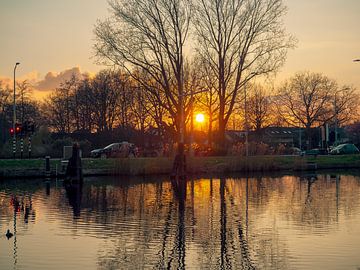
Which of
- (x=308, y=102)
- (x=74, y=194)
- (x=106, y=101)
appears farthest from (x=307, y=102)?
(x=74, y=194)

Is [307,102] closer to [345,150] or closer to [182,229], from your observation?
[345,150]

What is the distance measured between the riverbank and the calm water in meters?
11.4

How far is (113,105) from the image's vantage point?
79500 mm

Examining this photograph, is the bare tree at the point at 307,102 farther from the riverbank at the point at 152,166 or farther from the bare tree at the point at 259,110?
the riverbank at the point at 152,166

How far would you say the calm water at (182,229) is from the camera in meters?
13.5

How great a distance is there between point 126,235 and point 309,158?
42.0m

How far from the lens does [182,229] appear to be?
17875 millimetres

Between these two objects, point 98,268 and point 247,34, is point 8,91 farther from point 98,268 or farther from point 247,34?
point 98,268

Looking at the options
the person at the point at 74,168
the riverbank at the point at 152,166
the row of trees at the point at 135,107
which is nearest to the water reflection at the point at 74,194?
the person at the point at 74,168

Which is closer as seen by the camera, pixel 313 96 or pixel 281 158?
pixel 281 158

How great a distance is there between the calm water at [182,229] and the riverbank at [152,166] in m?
11.4

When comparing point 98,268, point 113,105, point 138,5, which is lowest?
point 98,268

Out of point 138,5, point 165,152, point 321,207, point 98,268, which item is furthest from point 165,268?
point 138,5

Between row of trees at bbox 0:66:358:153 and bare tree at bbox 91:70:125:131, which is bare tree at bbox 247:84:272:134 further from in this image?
bare tree at bbox 91:70:125:131
